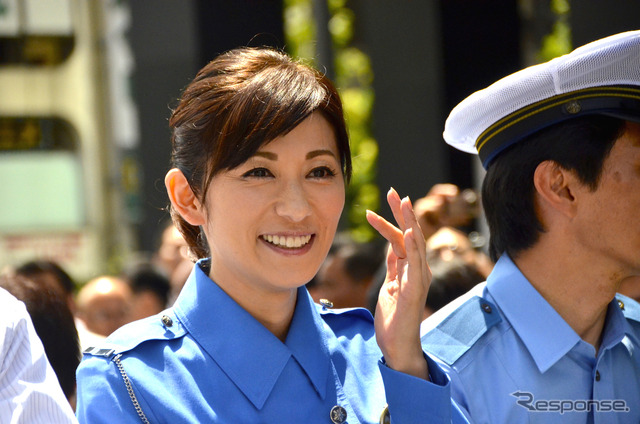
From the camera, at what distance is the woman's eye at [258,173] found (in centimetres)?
230

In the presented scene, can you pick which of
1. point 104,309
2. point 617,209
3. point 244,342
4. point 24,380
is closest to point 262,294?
point 244,342

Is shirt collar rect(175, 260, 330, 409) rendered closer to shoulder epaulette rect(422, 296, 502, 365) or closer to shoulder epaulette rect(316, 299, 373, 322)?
shoulder epaulette rect(316, 299, 373, 322)

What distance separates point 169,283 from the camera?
6.80m

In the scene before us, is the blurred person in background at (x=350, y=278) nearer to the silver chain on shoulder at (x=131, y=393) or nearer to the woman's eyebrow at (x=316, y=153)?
the woman's eyebrow at (x=316, y=153)

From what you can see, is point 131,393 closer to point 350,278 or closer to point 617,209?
point 617,209

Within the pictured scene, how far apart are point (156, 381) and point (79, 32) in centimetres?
1373

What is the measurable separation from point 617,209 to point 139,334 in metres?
1.30

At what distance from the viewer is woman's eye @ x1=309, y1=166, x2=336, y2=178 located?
2.37 meters

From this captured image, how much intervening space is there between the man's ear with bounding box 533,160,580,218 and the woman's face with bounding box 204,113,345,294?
648 millimetres

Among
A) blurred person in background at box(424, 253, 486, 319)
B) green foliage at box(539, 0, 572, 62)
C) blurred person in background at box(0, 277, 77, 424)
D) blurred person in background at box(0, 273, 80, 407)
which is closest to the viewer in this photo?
blurred person in background at box(0, 277, 77, 424)

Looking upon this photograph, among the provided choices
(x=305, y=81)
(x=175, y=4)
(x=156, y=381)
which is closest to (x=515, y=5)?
(x=175, y=4)

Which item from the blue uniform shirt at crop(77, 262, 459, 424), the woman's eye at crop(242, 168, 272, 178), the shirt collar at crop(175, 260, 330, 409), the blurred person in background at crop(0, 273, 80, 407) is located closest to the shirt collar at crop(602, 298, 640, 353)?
the blue uniform shirt at crop(77, 262, 459, 424)

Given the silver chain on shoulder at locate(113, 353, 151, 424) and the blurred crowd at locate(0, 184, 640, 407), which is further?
the blurred crowd at locate(0, 184, 640, 407)

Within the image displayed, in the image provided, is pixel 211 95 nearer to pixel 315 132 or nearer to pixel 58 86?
pixel 315 132
